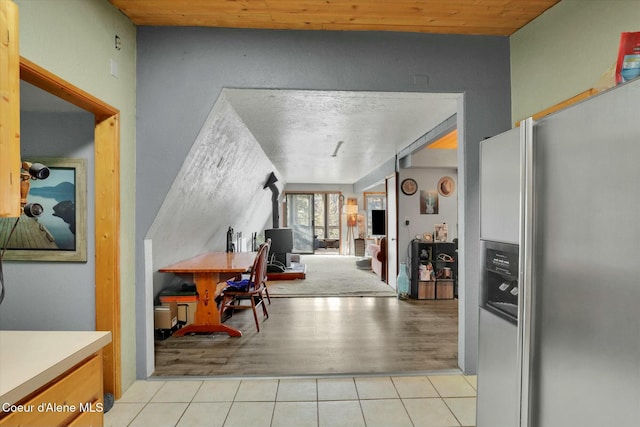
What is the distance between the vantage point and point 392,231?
19.2ft

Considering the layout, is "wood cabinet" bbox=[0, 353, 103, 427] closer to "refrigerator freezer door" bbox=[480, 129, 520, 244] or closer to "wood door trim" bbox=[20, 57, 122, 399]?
"wood door trim" bbox=[20, 57, 122, 399]

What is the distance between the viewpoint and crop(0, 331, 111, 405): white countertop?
870 mm

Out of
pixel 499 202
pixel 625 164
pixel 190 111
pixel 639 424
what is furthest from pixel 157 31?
pixel 639 424

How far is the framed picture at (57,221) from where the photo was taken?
2.26m

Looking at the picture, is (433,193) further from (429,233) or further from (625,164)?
(625,164)

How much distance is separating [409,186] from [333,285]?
2.29 metres

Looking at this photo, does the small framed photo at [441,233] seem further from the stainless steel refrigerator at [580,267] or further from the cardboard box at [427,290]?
the stainless steel refrigerator at [580,267]

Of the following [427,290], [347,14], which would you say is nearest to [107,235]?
[347,14]

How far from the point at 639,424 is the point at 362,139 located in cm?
413

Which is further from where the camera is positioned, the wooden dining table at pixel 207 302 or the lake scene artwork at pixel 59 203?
the wooden dining table at pixel 207 302

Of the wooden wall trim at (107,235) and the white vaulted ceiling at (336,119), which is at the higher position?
the white vaulted ceiling at (336,119)

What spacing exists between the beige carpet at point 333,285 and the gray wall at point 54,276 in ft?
10.3

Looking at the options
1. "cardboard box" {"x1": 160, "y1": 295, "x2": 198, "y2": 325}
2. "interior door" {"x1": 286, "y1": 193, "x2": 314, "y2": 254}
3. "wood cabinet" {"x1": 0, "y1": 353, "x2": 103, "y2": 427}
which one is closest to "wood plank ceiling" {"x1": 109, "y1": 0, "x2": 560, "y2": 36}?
"wood cabinet" {"x1": 0, "y1": 353, "x2": 103, "y2": 427}

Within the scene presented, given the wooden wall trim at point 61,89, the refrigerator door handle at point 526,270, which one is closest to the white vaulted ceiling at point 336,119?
the wooden wall trim at point 61,89
